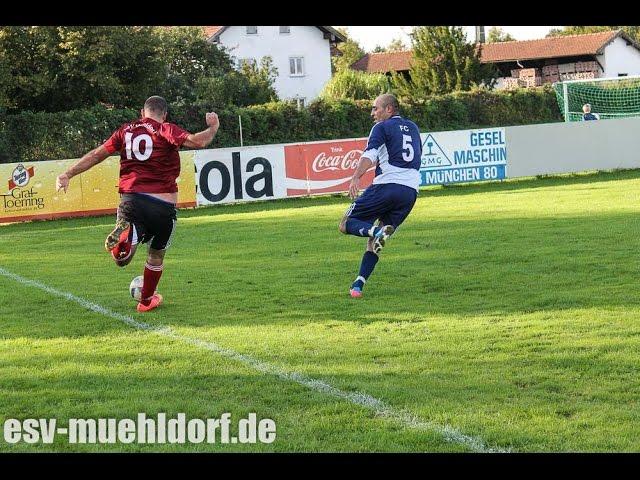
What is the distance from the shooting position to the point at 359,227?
11.0 metres

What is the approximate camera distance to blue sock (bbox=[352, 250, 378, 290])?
10906 millimetres

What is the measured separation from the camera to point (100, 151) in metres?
9.81

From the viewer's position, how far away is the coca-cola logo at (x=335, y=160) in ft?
82.4

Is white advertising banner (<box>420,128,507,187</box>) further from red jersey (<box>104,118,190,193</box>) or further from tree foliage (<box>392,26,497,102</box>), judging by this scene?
tree foliage (<box>392,26,497,102</box>)

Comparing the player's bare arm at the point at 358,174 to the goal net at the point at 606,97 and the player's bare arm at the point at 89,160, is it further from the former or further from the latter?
the goal net at the point at 606,97

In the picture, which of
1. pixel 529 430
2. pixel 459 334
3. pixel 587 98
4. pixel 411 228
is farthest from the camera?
pixel 587 98

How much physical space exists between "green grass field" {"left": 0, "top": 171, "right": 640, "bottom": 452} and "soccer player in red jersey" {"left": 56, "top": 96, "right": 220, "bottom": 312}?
2.63 feet

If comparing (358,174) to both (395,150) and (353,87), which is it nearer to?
(395,150)

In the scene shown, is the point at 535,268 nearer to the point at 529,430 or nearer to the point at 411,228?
the point at 411,228

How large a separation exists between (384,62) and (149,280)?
249ft

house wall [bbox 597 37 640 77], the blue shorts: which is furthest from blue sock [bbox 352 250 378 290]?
house wall [bbox 597 37 640 77]

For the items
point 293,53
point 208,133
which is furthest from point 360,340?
point 293,53

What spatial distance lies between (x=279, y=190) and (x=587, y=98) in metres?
18.9
